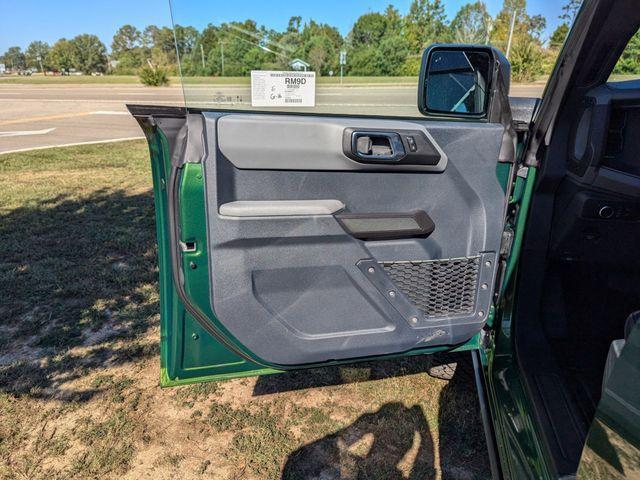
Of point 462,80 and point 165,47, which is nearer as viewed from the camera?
point 165,47

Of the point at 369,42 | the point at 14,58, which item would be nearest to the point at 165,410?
the point at 369,42

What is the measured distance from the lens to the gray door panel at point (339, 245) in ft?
4.98

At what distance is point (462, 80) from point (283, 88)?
2.81ft

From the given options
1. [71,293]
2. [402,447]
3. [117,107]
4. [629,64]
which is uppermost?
[629,64]

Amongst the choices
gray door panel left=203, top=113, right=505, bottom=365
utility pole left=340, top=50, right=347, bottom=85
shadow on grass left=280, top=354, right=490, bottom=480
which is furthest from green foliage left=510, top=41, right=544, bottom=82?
shadow on grass left=280, top=354, right=490, bottom=480

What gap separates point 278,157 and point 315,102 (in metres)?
0.25

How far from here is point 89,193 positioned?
6312 mm

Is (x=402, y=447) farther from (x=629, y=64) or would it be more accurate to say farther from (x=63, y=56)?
(x=63, y=56)

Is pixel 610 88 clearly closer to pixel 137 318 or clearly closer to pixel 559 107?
pixel 559 107

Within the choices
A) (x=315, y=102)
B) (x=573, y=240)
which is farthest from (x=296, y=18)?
(x=573, y=240)

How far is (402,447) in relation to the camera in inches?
89.8

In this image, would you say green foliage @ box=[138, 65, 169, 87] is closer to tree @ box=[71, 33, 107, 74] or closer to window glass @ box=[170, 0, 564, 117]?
window glass @ box=[170, 0, 564, 117]

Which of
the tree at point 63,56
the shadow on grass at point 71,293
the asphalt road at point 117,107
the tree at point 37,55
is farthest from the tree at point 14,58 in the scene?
the shadow on grass at point 71,293

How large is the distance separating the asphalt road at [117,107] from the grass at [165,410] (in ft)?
5.32
